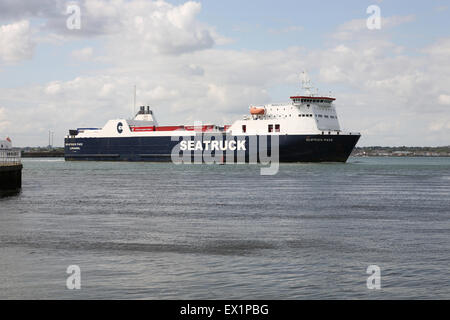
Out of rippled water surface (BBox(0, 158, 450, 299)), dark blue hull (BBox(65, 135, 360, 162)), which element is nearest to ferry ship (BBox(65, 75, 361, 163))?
dark blue hull (BBox(65, 135, 360, 162))

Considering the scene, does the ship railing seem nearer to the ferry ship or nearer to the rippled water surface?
the rippled water surface

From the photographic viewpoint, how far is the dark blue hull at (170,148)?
76500 mm

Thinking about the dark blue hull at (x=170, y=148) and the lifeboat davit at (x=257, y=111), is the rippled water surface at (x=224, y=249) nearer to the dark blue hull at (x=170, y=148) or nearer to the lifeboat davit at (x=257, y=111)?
the dark blue hull at (x=170, y=148)

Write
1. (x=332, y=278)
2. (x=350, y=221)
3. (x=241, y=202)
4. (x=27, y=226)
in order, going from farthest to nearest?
(x=241, y=202)
(x=350, y=221)
(x=27, y=226)
(x=332, y=278)

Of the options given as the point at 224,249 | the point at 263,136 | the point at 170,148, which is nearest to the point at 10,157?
the point at 224,249

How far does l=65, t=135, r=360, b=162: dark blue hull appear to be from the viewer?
251 feet

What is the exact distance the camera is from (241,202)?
99.1 feet

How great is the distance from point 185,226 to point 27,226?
586 centimetres

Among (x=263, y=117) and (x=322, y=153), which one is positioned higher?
(x=263, y=117)

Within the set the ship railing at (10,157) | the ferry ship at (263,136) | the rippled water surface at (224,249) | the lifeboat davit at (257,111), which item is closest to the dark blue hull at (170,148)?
→ the ferry ship at (263,136)

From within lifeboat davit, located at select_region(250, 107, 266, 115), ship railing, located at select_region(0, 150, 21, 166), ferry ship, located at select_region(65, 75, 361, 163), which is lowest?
ship railing, located at select_region(0, 150, 21, 166)

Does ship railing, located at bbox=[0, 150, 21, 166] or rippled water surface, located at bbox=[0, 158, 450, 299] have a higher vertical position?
ship railing, located at bbox=[0, 150, 21, 166]

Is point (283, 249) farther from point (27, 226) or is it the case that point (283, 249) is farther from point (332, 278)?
point (27, 226)
